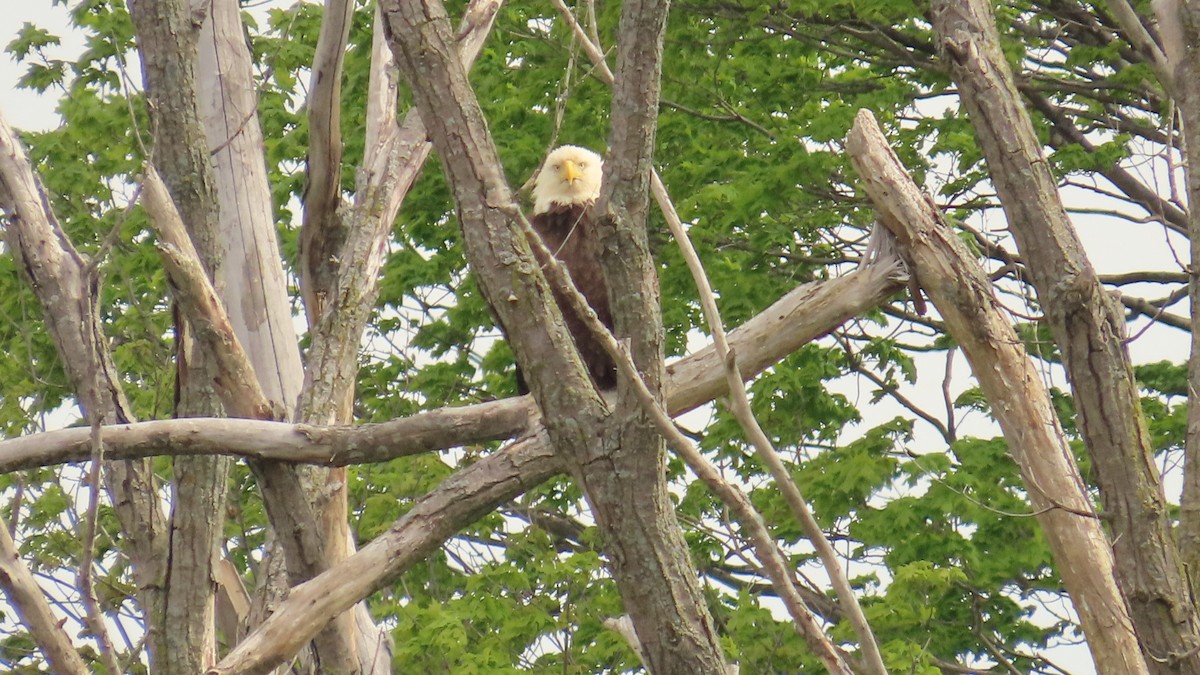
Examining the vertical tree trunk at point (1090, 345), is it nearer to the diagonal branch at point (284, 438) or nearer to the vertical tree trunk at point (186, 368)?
the diagonal branch at point (284, 438)

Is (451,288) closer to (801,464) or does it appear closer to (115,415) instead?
(801,464)

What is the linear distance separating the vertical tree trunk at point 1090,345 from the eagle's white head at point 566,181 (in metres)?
2.10

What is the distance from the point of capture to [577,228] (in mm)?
6059

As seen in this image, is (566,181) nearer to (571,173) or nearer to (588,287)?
(571,173)

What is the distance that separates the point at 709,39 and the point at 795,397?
2.36 metres

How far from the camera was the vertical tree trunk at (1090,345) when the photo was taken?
434 centimetres

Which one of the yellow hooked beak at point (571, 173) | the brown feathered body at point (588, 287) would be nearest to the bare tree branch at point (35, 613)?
the brown feathered body at point (588, 287)

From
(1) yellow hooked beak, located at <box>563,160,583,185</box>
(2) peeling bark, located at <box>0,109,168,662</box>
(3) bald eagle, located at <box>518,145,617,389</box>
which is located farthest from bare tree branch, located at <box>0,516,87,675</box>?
(1) yellow hooked beak, located at <box>563,160,583,185</box>

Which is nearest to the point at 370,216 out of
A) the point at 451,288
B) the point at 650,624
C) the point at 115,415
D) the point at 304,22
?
the point at 115,415

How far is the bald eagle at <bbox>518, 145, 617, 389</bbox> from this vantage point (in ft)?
19.3

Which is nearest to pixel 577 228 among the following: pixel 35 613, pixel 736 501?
pixel 35 613

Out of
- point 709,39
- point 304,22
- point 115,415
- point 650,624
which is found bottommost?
point 650,624

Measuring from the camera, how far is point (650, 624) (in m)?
2.91

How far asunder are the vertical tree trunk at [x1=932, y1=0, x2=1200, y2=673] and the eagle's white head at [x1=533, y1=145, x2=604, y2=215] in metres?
2.10
